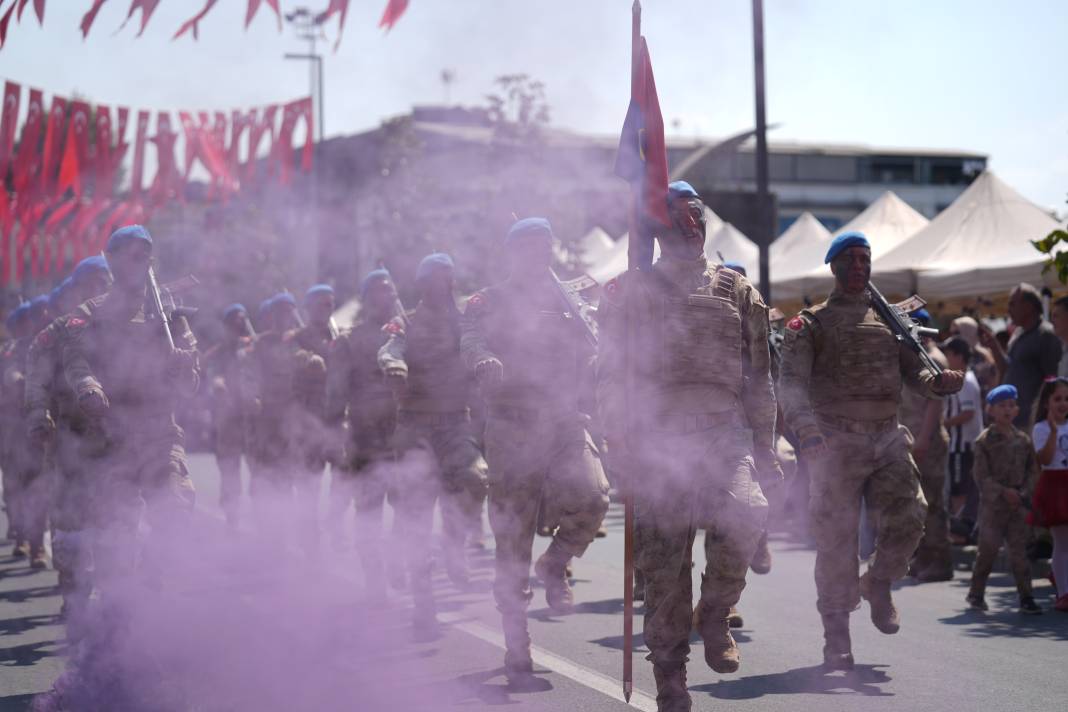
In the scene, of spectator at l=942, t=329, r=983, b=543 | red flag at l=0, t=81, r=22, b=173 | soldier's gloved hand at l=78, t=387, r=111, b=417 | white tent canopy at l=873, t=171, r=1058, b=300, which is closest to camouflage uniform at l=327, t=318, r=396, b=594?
soldier's gloved hand at l=78, t=387, r=111, b=417

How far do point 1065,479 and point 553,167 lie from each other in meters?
8.55

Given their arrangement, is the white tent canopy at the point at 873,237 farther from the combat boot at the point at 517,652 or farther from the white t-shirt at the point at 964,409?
the combat boot at the point at 517,652

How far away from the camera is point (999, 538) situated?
361 inches

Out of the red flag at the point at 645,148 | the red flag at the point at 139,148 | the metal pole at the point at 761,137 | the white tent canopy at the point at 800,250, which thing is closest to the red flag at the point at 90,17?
the red flag at the point at 645,148

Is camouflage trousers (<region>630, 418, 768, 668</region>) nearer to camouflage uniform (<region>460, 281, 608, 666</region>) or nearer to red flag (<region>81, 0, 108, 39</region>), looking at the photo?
camouflage uniform (<region>460, 281, 608, 666</region>)

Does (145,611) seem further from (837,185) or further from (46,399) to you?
(837,185)

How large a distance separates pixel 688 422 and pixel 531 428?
58.8 inches

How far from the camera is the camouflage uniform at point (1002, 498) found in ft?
29.9

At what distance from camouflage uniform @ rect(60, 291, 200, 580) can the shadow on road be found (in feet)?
10.5

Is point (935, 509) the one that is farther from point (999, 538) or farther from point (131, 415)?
point (131, 415)

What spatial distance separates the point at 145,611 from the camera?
26.9 feet

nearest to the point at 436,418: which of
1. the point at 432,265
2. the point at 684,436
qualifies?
the point at 432,265

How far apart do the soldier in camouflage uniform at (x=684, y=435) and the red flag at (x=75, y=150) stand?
13.9 m

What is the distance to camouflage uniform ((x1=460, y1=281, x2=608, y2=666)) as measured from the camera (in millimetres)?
7242
